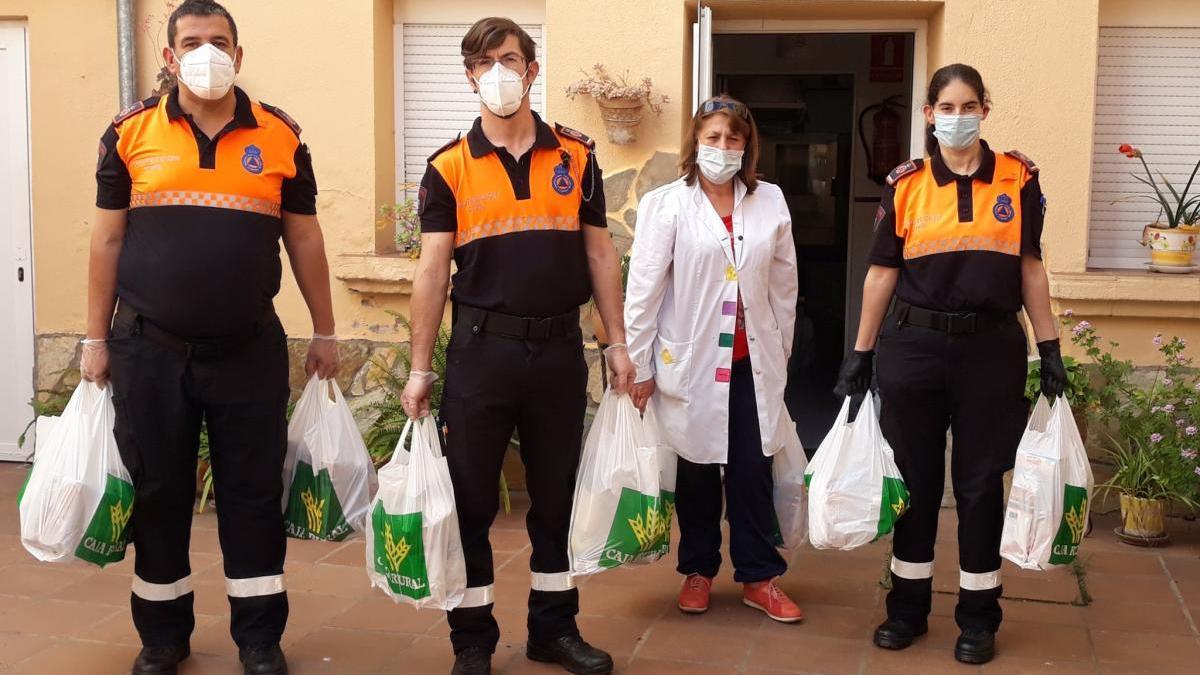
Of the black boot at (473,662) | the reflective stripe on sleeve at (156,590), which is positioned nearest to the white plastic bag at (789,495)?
the black boot at (473,662)

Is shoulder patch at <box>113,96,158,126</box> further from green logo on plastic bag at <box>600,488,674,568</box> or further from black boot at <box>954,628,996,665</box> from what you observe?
black boot at <box>954,628,996,665</box>

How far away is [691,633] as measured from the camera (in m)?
4.29

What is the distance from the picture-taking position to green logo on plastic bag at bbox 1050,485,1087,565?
391 centimetres

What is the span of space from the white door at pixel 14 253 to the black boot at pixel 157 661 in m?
3.32

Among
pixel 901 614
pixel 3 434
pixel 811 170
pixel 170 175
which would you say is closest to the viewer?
pixel 170 175

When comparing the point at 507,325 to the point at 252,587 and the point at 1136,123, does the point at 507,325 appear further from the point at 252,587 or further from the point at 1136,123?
the point at 1136,123

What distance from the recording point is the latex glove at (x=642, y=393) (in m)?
4.31

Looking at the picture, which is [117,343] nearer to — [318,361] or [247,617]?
[318,361]

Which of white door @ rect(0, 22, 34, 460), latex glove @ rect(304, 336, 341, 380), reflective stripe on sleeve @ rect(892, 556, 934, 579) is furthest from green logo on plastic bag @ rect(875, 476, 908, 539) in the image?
white door @ rect(0, 22, 34, 460)

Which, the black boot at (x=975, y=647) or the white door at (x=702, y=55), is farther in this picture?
the white door at (x=702, y=55)

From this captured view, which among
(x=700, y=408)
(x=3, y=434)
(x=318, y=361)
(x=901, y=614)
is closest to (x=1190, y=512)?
(x=901, y=614)

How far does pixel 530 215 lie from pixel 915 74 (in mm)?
3120

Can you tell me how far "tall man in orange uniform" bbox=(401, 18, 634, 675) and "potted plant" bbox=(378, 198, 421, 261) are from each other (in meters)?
2.46

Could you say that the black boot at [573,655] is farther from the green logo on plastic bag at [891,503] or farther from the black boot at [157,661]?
the black boot at [157,661]
